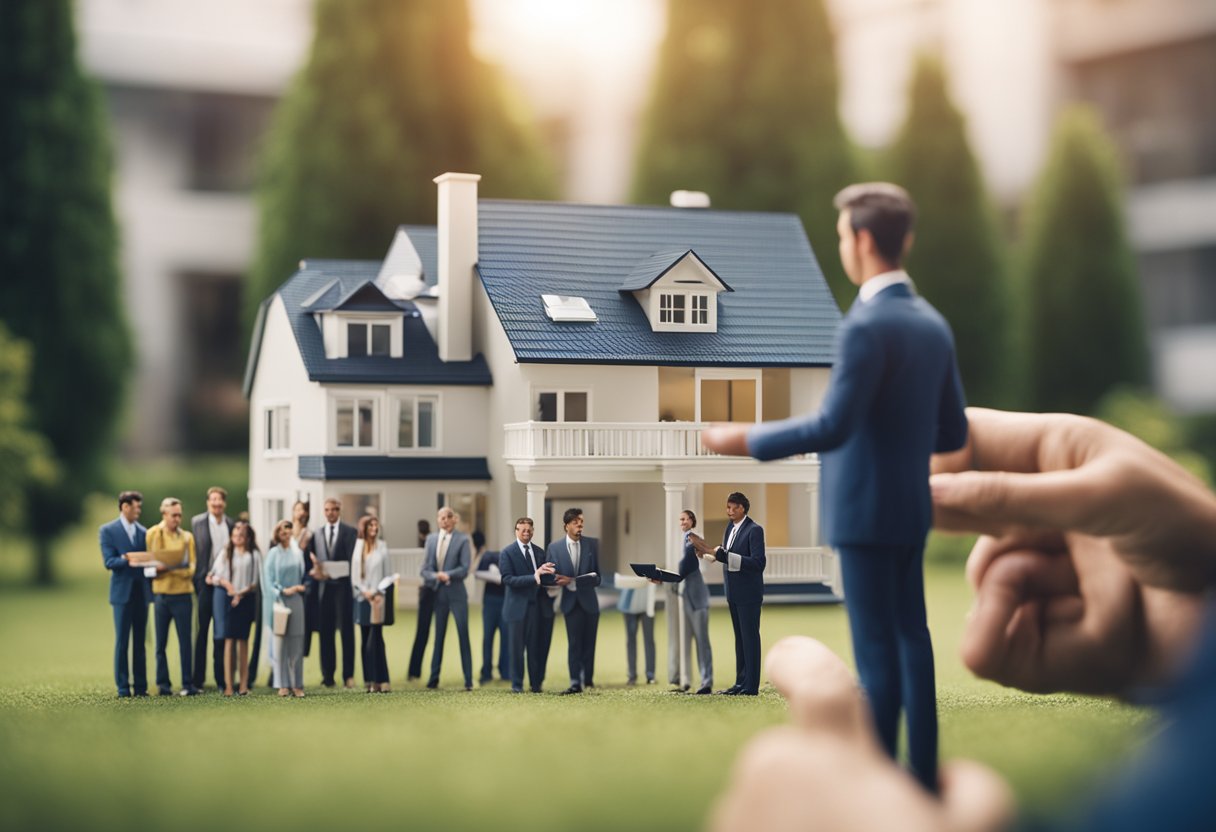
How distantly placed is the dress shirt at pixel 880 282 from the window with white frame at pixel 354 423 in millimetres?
8335

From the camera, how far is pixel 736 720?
10102mm

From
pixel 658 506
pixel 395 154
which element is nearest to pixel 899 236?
pixel 658 506

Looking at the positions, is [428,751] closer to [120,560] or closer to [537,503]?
[537,503]

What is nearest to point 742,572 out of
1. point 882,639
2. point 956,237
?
point 882,639

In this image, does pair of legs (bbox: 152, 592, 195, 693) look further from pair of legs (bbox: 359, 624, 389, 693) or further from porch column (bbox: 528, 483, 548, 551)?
porch column (bbox: 528, 483, 548, 551)

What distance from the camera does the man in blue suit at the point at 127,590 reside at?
13117 mm

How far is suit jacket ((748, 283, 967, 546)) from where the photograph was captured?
6688 millimetres

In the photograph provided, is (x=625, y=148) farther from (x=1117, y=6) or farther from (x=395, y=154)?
(x=395, y=154)

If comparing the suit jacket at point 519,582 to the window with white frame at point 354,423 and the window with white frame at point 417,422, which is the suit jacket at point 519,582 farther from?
the window with white frame at point 354,423

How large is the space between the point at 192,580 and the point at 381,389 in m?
2.42

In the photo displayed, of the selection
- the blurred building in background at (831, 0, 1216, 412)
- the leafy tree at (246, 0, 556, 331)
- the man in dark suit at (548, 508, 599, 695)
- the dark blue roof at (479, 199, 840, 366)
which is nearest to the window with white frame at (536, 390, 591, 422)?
the dark blue roof at (479, 199, 840, 366)

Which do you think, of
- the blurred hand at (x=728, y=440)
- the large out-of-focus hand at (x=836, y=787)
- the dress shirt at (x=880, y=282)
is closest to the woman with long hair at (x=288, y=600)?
the blurred hand at (x=728, y=440)

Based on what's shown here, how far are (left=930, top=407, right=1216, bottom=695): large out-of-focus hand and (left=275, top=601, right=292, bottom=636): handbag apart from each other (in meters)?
6.48

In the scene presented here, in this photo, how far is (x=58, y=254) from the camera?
2856 centimetres
